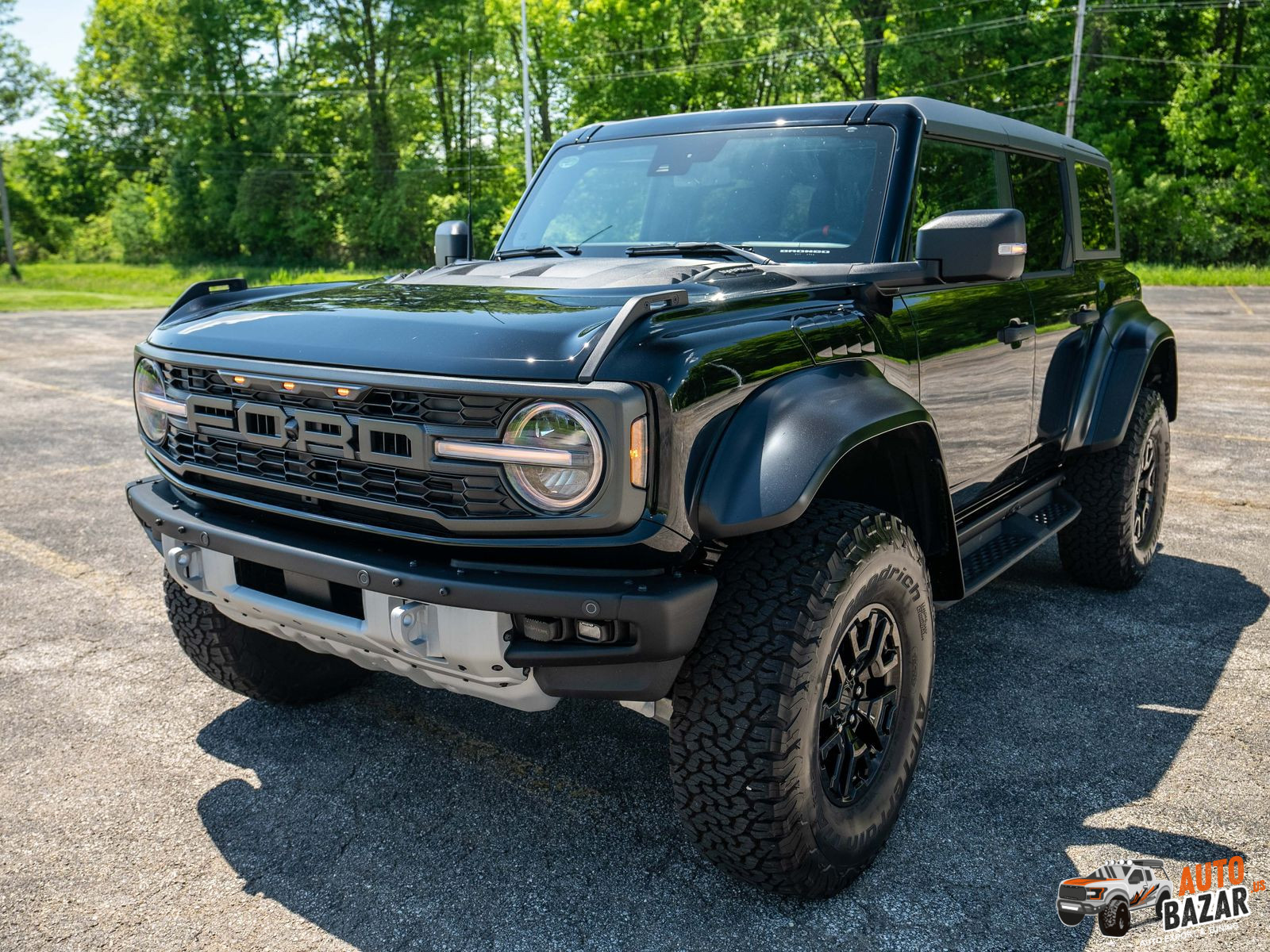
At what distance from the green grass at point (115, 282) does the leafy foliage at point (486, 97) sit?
3.64 metres

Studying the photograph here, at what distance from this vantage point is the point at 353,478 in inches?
97.1

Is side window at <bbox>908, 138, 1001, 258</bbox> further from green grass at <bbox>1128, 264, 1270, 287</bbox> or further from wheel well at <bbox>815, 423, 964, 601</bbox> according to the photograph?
green grass at <bbox>1128, 264, 1270, 287</bbox>

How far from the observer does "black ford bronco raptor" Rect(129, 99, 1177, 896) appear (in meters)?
2.23

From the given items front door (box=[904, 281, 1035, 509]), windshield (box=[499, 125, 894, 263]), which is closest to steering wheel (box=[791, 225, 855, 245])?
windshield (box=[499, 125, 894, 263])

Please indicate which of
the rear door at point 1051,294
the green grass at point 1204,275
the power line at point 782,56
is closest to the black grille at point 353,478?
the rear door at point 1051,294

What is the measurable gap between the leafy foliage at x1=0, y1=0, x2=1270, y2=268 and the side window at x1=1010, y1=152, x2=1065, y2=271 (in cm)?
2478

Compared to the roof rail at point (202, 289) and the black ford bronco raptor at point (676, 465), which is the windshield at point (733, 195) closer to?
the black ford bronco raptor at point (676, 465)

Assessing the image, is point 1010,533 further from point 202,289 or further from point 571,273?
point 202,289

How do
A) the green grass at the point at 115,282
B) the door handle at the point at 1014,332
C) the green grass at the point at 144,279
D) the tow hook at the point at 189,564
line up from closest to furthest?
the tow hook at the point at 189,564, the door handle at the point at 1014,332, the green grass at the point at 115,282, the green grass at the point at 144,279

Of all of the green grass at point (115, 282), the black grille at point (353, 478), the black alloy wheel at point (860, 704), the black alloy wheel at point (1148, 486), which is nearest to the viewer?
the black grille at point (353, 478)

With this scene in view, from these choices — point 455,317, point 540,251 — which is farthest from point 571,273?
point 455,317

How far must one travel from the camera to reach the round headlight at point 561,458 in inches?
85.6

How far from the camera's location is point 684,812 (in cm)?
246

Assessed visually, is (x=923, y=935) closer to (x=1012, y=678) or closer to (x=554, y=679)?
(x=554, y=679)
